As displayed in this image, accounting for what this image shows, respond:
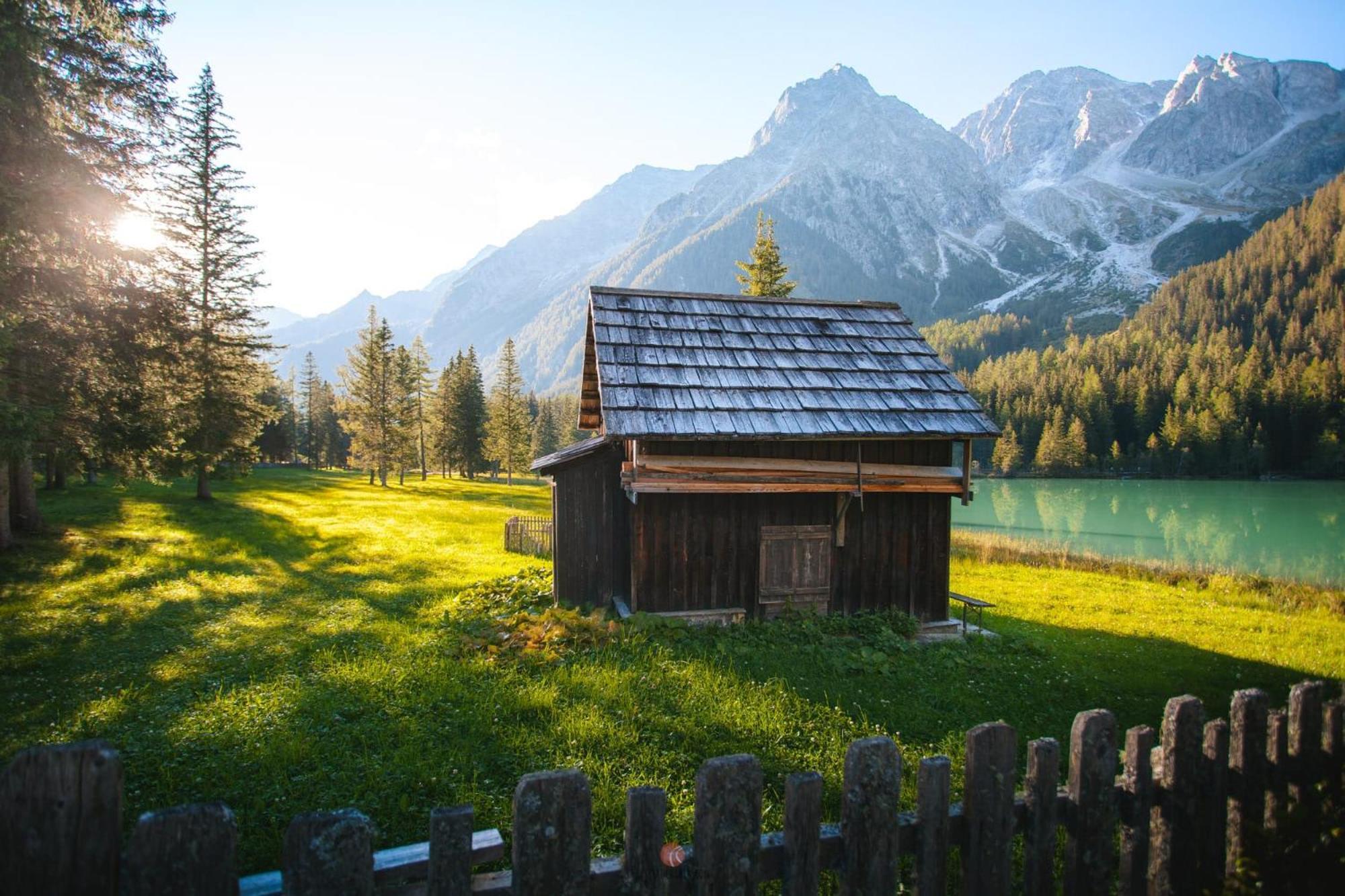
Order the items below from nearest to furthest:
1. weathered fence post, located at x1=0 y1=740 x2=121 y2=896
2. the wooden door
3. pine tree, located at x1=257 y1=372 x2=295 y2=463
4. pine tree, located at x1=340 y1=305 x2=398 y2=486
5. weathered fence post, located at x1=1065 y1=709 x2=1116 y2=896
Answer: weathered fence post, located at x1=0 y1=740 x2=121 y2=896, weathered fence post, located at x1=1065 y1=709 x2=1116 y2=896, the wooden door, pine tree, located at x1=340 y1=305 x2=398 y2=486, pine tree, located at x1=257 y1=372 x2=295 y2=463

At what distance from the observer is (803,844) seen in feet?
8.82

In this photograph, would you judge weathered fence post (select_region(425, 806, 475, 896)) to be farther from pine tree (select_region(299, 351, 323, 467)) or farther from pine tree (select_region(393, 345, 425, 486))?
pine tree (select_region(299, 351, 323, 467))

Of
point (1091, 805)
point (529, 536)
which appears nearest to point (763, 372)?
point (1091, 805)

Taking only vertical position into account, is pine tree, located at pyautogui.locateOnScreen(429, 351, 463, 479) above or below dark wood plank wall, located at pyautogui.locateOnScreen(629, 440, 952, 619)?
above

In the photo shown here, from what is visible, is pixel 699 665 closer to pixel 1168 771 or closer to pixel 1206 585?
pixel 1168 771

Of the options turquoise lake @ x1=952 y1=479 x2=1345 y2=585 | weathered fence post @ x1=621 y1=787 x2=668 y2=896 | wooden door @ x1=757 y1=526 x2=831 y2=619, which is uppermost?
weathered fence post @ x1=621 y1=787 x2=668 y2=896

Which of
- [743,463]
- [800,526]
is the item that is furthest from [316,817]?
[800,526]

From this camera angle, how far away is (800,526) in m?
11.9

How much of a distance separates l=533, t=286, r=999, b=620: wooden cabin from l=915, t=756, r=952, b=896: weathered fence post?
7879 mm

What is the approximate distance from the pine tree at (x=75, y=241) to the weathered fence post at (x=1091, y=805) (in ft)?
53.5

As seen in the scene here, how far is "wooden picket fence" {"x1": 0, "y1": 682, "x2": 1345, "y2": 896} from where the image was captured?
1938mm

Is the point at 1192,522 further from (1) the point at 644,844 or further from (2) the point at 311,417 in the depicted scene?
(2) the point at 311,417

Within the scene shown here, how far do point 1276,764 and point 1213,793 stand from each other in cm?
51

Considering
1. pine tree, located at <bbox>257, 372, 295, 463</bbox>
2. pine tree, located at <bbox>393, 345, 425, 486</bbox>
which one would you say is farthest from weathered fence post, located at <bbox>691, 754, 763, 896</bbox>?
pine tree, located at <bbox>257, 372, 295, 463</bbox>
